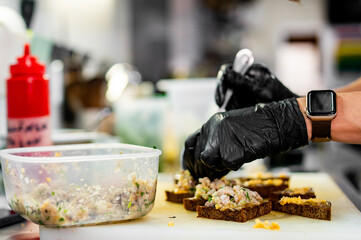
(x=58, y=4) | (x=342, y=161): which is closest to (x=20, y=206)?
(x=58, y=4)

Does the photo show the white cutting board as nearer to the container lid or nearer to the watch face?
the watch face

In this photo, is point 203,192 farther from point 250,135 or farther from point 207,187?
point 250,135

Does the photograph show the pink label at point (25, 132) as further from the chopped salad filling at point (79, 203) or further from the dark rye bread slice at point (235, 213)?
the dark rye bread slice at point (235, 213)

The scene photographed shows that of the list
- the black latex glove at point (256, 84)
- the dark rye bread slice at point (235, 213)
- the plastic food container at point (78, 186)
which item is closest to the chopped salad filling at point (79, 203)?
the plastic food container at point (78, 186)

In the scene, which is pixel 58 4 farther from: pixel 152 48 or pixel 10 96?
pixel 152 48

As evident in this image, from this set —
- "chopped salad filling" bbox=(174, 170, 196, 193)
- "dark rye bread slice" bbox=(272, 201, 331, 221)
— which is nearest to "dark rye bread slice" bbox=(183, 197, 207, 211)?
"chopped salad filling" bbox=(174, 170, 196, 193)
